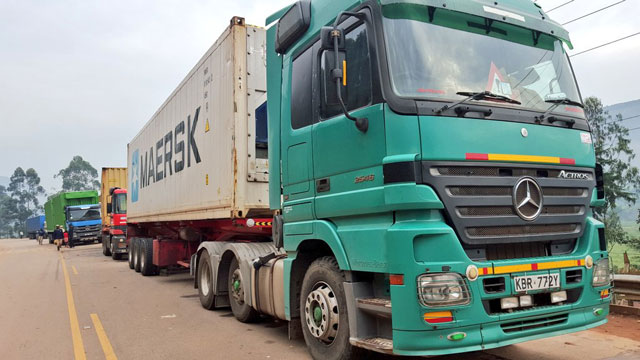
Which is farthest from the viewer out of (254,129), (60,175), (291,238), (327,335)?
(60,175)

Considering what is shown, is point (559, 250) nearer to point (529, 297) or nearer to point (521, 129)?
point (529, 297)

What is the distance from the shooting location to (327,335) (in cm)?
454

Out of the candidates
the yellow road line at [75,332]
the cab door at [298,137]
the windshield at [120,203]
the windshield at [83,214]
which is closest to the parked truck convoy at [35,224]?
the windshield at [83,214]

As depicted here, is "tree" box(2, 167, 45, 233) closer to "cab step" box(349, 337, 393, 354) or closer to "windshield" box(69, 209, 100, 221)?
"windshield" box(69, 209, 100, 221)

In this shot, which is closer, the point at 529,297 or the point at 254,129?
the point at 529,297

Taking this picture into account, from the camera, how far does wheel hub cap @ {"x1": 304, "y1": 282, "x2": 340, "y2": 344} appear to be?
4492 millimetres

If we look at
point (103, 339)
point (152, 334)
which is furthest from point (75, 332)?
point (152, 334)

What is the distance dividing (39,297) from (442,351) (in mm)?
9294

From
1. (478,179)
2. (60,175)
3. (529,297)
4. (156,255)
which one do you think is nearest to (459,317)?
(529,297)

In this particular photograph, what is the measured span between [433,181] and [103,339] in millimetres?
4774

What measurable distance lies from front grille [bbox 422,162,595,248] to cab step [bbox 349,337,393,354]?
0.94 m

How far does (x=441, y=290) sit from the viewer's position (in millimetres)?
3584

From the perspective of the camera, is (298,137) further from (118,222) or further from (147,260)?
(118,222)

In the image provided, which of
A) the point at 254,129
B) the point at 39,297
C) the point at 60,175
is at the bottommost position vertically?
the point at 39,297
